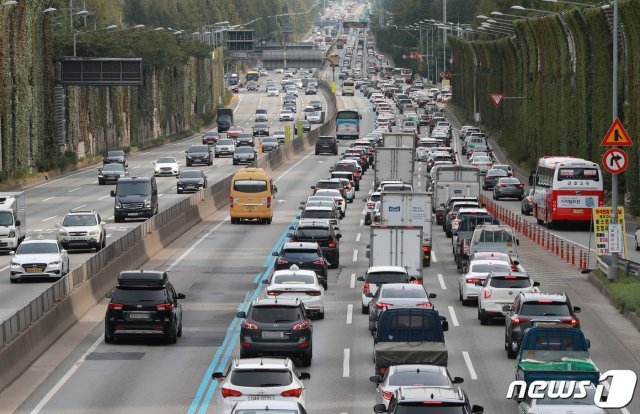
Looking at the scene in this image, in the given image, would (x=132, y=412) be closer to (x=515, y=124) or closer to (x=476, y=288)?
(x=476, y=288)

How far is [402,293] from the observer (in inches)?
1473

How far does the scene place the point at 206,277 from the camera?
169 feet

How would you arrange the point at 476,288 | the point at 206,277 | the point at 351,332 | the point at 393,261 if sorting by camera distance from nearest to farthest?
1. the point at 351,332
2. the point at 476,288
3. the point at 393,261
4. the point at 206,277

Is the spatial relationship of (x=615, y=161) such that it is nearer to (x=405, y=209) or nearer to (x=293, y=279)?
(x=405, y=209)

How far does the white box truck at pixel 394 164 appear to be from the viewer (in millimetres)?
82688

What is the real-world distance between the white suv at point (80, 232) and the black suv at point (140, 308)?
21.0 m

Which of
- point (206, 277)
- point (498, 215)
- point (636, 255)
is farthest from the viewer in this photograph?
point (498, 215)

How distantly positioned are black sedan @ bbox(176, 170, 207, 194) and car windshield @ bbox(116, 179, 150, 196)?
17.5 metres

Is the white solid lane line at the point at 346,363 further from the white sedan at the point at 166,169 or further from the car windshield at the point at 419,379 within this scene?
the white sedan at the point at 166,169

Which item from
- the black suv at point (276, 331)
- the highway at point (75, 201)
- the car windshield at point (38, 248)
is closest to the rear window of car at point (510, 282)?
the black suv at point (276, 331)

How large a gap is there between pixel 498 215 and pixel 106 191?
26.3m

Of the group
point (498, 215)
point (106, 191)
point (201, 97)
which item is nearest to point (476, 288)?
point (498, 215)

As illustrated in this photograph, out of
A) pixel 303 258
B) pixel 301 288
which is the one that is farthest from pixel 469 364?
pixel 303 258

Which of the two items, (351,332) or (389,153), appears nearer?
(351,332)
